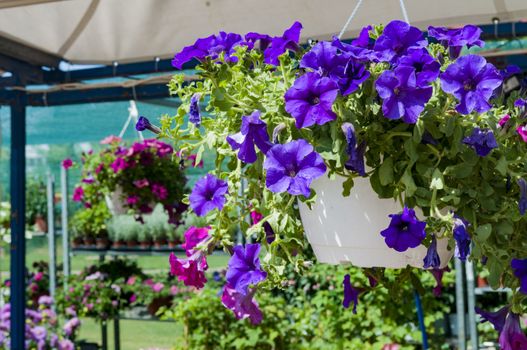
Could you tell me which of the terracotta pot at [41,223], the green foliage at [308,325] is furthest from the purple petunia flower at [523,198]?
the terracotta pot at [41,223]

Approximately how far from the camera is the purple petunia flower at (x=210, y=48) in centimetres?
88

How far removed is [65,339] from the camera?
391 centimetres

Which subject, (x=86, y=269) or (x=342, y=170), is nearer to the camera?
(x=342, y=170)

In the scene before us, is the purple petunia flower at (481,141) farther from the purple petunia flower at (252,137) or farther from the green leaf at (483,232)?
the purple petunia flower at (252,137)

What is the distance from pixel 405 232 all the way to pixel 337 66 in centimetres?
20

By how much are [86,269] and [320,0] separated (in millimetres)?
3233

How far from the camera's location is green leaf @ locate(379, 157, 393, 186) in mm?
846

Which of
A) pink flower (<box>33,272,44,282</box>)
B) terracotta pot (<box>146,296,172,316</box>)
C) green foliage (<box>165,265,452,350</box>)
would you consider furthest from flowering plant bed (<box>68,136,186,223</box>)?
pink flower (<box>33,272,44,282</box>)

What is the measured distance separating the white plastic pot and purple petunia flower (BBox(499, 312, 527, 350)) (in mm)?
126

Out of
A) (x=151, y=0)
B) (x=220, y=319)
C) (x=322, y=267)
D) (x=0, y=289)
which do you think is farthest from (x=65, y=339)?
(x=151, y=0)

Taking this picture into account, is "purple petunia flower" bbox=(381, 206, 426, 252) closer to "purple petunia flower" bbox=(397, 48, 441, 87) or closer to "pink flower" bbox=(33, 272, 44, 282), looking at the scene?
"purple petunia flower" bbox=(397, 48, 441, 87)

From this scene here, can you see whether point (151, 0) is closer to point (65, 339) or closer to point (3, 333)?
point (3, 333)

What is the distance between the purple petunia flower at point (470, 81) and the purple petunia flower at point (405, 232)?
0.13 meters

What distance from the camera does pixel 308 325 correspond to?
316cm
